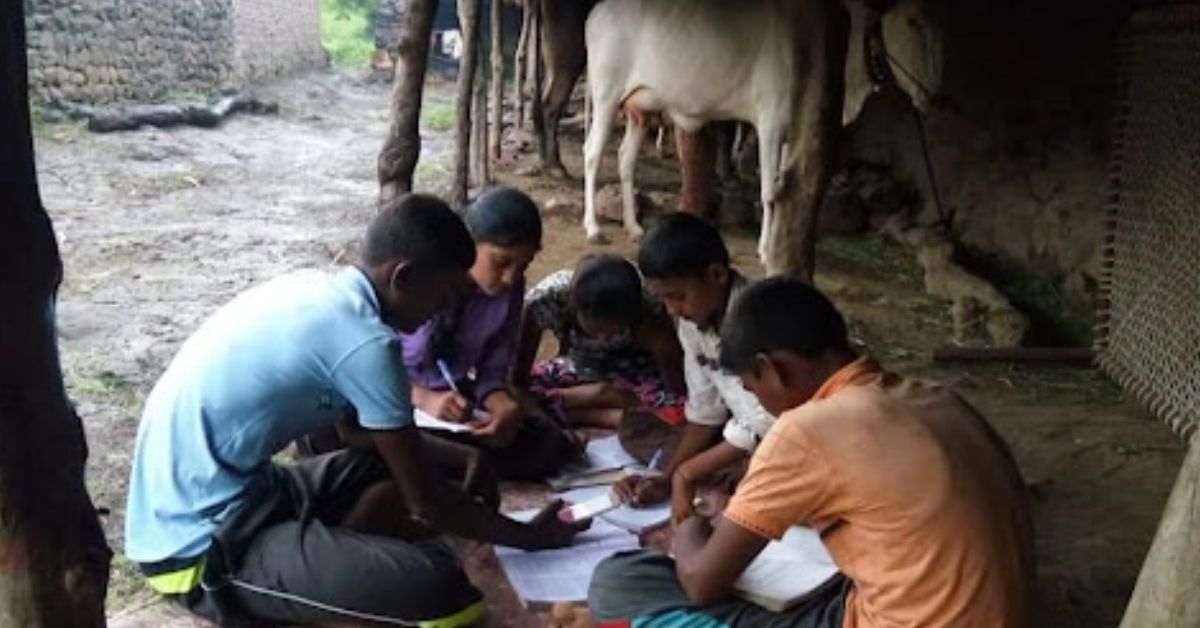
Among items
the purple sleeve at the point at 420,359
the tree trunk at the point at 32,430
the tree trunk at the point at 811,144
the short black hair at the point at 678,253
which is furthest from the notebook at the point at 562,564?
the tree trunk at the point at 32,430

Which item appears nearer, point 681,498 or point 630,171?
point 681,498

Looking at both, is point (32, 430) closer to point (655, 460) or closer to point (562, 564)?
point (562, 564)

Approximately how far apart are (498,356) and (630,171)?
4659mm

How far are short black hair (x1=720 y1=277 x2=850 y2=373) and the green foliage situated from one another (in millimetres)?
22244

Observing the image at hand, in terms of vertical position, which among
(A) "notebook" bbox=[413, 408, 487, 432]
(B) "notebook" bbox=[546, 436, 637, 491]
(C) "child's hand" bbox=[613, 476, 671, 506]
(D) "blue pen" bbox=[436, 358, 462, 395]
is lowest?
(B) "notebook" bbox=[546, 436, 637, 491]

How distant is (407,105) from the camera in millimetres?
5273

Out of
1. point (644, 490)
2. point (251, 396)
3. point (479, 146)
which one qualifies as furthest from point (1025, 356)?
point (479, 146)

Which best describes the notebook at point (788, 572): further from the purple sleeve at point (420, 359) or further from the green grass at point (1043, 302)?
the green grass at point (1043, 302)

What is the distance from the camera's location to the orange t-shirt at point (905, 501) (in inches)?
76.7

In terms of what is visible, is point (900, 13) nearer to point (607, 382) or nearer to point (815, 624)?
point (607, 382)

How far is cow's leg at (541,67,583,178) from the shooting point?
10.2 metres

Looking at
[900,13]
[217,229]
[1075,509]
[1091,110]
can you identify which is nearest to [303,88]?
[217,229]

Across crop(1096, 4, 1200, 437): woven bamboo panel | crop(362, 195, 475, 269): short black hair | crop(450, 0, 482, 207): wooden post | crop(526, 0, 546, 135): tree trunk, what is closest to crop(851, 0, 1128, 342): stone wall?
crop(1096, 4, 1200, 437): woven bamboo panel

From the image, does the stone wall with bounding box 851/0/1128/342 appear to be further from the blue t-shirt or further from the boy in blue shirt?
the blue t-shirt
